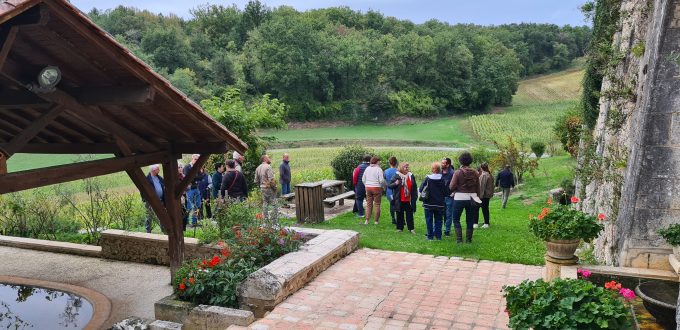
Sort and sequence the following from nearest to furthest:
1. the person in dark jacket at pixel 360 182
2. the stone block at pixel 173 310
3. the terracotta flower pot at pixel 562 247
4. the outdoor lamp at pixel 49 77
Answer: the outdoor lamp at pixel 49 77 < the terracotta flower pot at pixel 562 247 < the stone block at pixel 173 310 < the person in dark jacket at pixel 360 182

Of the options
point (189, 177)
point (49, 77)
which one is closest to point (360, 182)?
point (189, 177)

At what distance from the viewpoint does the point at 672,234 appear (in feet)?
18.0

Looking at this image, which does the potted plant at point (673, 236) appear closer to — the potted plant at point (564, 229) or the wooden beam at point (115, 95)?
the potted plant at point (564, 229)

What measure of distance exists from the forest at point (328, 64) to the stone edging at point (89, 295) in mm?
41267

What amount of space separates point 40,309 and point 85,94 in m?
3.28

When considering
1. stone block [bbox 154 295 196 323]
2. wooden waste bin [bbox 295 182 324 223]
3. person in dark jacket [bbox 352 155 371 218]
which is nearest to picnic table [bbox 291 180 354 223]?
wooden waste bin [bbox 295 182 324 223]

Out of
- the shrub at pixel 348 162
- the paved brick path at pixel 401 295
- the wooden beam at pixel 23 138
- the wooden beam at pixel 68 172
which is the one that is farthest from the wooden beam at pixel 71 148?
the shrub at pixel 348 162

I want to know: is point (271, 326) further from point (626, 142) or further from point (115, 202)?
point (115, 202)

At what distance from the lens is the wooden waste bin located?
11234 millimetres

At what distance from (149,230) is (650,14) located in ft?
29.9

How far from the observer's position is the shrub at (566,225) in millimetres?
5625

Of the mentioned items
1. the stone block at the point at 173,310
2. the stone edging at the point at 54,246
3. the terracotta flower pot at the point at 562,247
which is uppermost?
the terracotta flower pot at the point at 562,247

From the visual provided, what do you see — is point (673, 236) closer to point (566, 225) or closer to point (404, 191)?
point (566, 225)

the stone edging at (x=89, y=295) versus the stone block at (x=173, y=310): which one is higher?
the stone block at (x=173, y=310)
